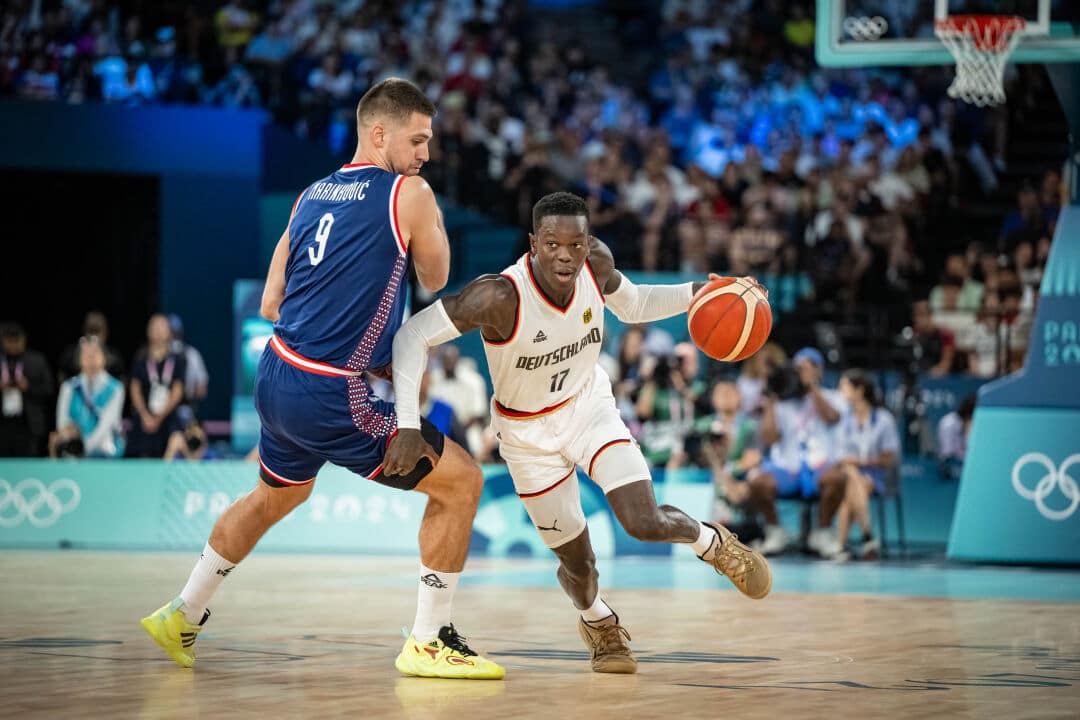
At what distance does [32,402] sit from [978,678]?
11196 millimetres

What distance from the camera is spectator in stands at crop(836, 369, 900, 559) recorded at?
43.1ft

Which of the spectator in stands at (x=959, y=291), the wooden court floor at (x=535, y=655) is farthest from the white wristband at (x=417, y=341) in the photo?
the spectator in stands at (x=959, y=291)

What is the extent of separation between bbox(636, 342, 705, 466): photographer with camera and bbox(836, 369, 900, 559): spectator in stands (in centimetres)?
152

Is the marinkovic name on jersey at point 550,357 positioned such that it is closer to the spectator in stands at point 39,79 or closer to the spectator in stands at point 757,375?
the spectator in stands at point 757,375

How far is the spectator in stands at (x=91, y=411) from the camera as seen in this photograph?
14.7 m

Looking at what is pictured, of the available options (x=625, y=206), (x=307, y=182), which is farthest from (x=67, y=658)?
(x=307, y=182)

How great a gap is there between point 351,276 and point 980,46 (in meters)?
7.19

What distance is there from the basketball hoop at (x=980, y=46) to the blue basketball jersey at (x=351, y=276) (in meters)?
6.86

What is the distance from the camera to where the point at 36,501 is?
13992mm

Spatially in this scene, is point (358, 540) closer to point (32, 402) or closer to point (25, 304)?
point (32, 402)

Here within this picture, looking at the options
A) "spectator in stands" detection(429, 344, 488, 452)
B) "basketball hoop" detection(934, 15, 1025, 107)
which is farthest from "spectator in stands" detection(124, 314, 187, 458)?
"basketball hoop" detection(934, 15, 1025, 107)

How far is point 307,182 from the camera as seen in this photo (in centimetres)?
2003

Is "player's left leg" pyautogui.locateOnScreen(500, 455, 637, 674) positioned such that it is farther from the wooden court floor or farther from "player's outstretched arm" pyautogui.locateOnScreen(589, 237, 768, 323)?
"player's outstretched arm" pyautogui.locateOnScreen(589, 237, 768, 323)

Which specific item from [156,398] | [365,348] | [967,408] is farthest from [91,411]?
[365,348]
